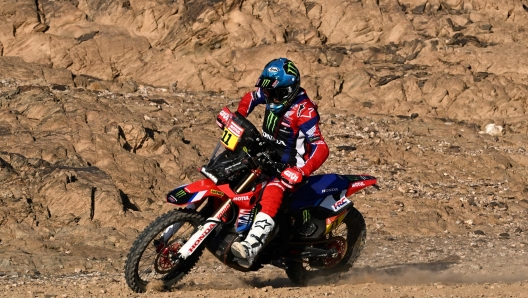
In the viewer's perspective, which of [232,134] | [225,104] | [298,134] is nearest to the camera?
[232,134]

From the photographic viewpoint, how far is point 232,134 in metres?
7.70

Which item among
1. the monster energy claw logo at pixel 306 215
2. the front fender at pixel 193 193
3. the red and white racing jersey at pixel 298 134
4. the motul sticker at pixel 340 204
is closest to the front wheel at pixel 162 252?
the front fender at pixel 193 193

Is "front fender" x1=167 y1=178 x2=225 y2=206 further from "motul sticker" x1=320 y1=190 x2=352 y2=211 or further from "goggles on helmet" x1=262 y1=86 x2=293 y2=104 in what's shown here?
"motul sticker" x1=320 y1=190 x2=352 y2=211

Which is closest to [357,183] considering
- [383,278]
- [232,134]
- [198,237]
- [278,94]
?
[383,278]

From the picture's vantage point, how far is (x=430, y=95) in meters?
19.3

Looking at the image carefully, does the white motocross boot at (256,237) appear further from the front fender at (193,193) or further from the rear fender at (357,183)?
the rear fender at (357,183)

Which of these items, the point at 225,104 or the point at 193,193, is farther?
the point at 225,104

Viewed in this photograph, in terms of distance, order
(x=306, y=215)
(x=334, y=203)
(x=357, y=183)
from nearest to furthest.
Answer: (x=306, y=215) < (x=334, y=203) < (x=357, y=183)

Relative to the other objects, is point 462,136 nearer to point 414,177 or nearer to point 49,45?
point 414,177

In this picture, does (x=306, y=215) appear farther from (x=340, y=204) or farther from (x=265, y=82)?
(x=265, y=82)

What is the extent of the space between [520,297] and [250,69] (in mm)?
12970

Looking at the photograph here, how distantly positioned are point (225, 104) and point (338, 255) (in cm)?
963

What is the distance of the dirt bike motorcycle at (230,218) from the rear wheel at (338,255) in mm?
219

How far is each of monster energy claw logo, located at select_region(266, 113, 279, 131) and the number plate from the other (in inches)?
30.9
